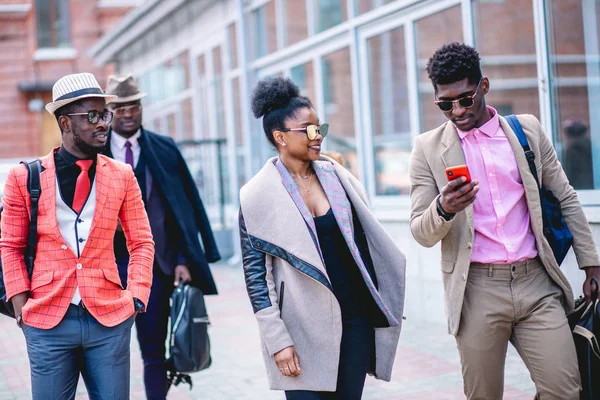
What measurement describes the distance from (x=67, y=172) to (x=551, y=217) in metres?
2.12

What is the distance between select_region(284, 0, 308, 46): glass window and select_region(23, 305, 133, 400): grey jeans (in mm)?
8150

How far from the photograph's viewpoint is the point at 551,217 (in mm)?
3631

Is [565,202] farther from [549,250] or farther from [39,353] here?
[39,353]

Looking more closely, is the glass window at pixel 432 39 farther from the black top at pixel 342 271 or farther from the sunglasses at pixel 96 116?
the sunglasses at pixel 96 116

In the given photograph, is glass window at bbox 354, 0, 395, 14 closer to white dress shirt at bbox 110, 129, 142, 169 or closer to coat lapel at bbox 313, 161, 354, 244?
white dress shirt at bbox 110, 129, 142, 169

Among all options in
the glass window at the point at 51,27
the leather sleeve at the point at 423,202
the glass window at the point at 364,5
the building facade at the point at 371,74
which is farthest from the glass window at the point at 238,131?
the glass window at the point at 51,27

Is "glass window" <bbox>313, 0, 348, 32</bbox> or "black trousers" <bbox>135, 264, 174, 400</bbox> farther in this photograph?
"glass window" <bbox>313, 0, 348, 32</bbox>

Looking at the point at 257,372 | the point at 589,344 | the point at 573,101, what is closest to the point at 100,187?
the point at 589,344

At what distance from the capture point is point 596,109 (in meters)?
6.41

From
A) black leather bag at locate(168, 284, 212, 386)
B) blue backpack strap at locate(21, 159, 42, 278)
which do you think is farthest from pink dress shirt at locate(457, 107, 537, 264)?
black leather bag at locate(168, 284, 212, 386)

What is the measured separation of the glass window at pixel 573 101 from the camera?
20.9 feet

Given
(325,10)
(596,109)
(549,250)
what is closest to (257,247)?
(549,250)

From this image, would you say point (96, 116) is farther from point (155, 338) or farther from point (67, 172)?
point (155, 338)

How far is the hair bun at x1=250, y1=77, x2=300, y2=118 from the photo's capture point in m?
3.50
